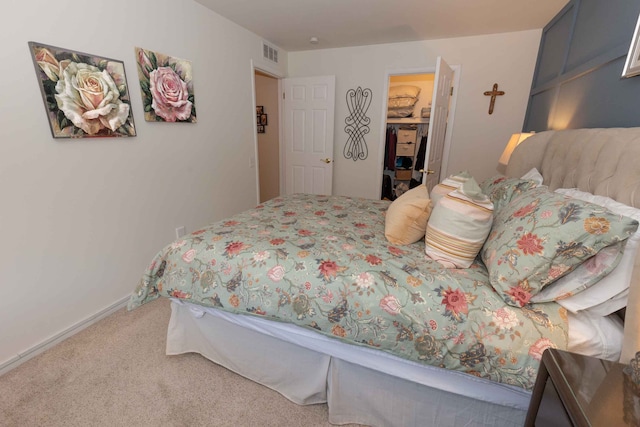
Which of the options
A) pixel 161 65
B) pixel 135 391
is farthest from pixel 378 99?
pixel 135 391

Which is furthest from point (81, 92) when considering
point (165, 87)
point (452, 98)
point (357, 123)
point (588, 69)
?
point (452, 98)

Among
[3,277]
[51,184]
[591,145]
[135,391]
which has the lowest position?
[135,391]

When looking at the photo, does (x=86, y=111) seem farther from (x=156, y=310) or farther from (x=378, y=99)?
(x=378, y=99)

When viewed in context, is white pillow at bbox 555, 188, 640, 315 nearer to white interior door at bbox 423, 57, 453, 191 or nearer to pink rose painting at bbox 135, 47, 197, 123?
white interior door at bbox 423, 57, 453, 191

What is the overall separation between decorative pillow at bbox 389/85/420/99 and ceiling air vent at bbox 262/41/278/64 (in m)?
1.85

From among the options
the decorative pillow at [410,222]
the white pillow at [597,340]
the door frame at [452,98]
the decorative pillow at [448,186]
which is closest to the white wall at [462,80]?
the door frame at [452,98]

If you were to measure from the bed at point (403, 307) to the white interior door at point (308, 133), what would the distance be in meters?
2.39

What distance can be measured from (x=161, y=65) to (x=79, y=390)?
2183 mm

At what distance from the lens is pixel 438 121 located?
9.73 ft

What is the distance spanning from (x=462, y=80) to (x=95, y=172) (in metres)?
3.61

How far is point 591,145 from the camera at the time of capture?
1354 millimetres

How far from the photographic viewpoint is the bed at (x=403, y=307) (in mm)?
941

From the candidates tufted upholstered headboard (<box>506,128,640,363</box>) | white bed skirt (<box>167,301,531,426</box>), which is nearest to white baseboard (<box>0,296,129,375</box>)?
white bed skirt (<box>167,301,531,426</box>)

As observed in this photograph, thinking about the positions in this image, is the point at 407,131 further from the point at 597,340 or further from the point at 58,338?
the point at 58,338
